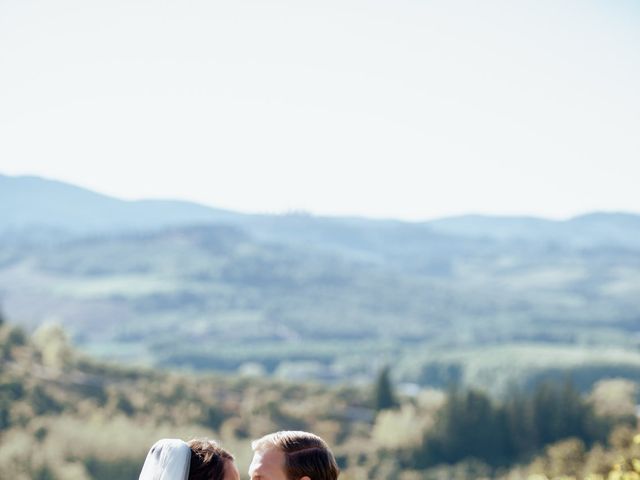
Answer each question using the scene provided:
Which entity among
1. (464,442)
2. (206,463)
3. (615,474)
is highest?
(206,463)

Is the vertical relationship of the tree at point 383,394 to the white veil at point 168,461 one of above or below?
below

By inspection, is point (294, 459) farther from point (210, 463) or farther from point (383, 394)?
point (383, 394)

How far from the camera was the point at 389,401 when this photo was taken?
3303 centimetres

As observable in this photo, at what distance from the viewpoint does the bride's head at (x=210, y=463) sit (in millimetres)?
3373

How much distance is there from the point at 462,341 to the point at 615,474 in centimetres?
17838

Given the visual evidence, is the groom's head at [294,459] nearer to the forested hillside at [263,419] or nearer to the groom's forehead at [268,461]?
the groom's forehead at [268,461]

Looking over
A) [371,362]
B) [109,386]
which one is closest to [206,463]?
[109,386]

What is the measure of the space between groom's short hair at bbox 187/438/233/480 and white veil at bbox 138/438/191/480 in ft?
0.12

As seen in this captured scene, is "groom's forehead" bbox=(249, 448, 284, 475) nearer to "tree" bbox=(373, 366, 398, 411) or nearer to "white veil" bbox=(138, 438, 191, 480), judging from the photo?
"white veil" bbox=(138, 438, 191, 480)

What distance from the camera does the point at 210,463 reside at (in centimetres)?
339

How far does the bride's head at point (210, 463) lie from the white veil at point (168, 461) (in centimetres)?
4

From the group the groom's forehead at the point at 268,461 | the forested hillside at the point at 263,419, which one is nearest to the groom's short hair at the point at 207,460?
the groom's forehead at the point at 268,461

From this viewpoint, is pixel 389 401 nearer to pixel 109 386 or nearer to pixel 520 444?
pixel 520 444

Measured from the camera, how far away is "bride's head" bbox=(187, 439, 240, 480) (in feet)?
11.1
